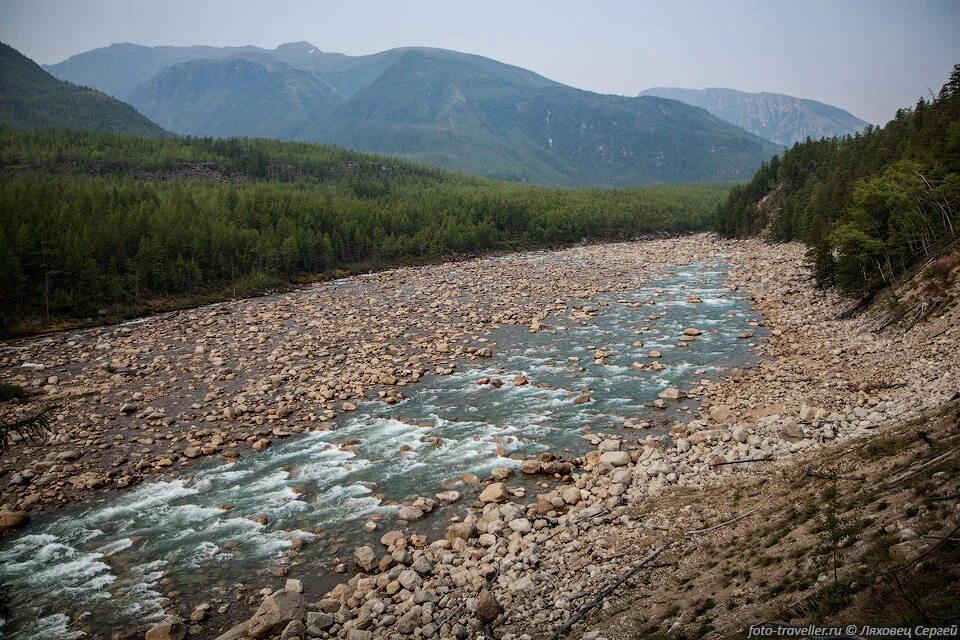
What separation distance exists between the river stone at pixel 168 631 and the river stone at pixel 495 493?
22.0 ft

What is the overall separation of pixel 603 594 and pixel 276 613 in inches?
230

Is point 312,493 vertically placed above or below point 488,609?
below

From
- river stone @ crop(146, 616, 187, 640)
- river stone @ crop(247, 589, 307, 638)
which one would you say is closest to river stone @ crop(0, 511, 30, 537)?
river stone @ crop(146, 616, 187, 640)

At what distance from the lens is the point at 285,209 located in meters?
71.0

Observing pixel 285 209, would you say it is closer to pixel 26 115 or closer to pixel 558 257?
pixel 558 257

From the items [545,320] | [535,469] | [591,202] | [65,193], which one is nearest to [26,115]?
[65,193]

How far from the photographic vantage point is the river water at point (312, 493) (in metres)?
10.9

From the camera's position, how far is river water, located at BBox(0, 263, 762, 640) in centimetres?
1089

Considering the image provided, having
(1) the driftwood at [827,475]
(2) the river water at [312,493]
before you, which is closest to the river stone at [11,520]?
(2) the river water at [312,493]

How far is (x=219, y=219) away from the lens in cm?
6134

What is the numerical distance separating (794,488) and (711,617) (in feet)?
13.8

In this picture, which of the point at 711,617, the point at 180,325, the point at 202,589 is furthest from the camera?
the point at 180,325

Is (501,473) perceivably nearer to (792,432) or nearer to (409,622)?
(409,622)

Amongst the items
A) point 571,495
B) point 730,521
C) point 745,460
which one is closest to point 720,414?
Answer: point 745,460
